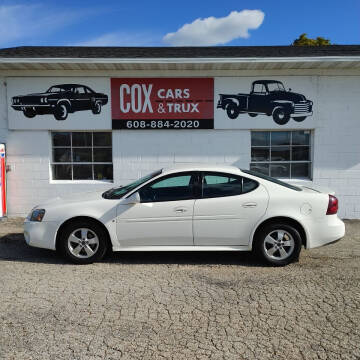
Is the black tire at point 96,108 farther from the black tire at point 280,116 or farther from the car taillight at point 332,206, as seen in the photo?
the car taillight at point 332,206

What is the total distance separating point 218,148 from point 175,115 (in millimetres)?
1321

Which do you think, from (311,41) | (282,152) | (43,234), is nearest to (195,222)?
(43,234)

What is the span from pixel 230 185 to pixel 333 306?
7.16ft

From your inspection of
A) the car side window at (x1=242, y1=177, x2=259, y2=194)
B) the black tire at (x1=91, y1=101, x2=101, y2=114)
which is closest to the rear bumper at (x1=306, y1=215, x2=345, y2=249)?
A: the car side window at (x1=242, y1=177, x2=259, y2=194)

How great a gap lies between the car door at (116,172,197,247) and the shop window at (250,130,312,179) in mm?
4111

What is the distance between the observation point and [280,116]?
342 inches

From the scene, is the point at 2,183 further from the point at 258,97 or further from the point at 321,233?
the point at 321,233

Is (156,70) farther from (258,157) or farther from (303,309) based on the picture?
(303,309)

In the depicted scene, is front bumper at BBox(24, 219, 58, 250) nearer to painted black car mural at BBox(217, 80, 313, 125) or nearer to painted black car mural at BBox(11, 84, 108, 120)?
painted black car mural at BBox(11, 84, 108, 120)

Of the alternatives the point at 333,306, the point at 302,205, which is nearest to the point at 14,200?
the point at 302,205

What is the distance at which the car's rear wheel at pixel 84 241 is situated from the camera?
5289mm

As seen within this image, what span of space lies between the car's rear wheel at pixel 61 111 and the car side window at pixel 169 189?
4357mm

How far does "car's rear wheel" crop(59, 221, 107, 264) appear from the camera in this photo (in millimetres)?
5289

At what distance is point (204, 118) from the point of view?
8.62m
